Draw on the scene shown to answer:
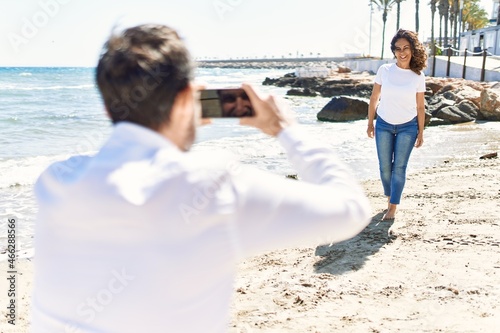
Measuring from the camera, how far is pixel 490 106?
16.1m

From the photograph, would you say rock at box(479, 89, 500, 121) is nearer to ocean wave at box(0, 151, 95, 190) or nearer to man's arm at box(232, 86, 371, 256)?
ocean wave at box(0, 151, 95, 190)

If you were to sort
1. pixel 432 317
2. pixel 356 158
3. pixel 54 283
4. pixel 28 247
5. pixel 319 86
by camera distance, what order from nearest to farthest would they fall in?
pixel 54 283
pixel 432 317
pixel 28 247
pixel 356 158
pixel 319 86

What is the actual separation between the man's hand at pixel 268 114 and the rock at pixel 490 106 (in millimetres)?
16505

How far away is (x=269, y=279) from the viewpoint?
418 centimetres

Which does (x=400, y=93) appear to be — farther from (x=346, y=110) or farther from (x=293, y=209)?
(x=346, y=110)

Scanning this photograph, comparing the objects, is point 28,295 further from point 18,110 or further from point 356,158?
point 18,110

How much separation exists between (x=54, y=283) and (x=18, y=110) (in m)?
27.0

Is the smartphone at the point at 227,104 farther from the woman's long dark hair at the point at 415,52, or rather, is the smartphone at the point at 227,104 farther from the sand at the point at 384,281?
the woman's long dark hair at the point at 415,52

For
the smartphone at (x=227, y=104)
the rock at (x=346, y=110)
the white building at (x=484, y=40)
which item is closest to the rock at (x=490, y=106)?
the rock at (x=346, y=110)

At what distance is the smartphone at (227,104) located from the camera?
1327mm

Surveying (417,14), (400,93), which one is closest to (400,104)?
(400,93)

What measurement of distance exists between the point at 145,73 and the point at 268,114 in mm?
346

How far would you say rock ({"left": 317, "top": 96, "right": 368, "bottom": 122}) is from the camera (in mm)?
18953

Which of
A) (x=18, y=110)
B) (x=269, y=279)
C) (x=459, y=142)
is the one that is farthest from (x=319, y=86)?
(x=269, y=279)
